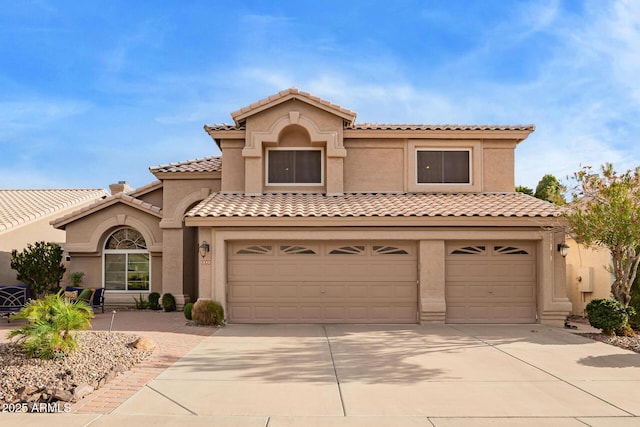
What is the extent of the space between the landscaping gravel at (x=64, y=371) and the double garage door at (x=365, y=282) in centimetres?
448

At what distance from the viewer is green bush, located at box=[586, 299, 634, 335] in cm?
1170

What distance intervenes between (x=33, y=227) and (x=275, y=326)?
518 inches

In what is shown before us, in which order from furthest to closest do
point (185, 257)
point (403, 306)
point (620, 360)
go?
1. point (185, 257)
2. point (403, 306)
3. point (620, 360)

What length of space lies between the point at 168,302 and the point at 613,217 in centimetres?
1293

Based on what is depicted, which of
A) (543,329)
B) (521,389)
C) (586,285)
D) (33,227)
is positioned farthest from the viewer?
(33,227)

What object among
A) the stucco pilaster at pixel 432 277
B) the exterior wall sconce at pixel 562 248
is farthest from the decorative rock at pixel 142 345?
the exterior wall sconce at pixel 562 248

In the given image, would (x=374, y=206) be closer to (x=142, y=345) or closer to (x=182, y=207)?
(x=182, y=207)

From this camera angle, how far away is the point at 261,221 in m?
13.3

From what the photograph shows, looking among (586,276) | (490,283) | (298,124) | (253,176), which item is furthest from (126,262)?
(586,276)

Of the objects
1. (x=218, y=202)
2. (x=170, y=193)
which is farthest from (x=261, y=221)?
(x=170, y=193)

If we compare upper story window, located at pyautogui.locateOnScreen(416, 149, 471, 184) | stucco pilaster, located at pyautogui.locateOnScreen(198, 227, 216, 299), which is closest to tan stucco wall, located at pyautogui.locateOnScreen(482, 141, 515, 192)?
upper story window, located at pyautogui.locateOnScreen(416, 149, 471, 184)

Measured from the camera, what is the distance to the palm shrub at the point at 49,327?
8125 mm

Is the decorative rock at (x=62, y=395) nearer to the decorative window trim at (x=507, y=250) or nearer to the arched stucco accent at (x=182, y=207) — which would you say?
the arched stucco accent at (x=182, y=207)

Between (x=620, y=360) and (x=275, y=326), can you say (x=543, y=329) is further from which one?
(x=275, y=326)
